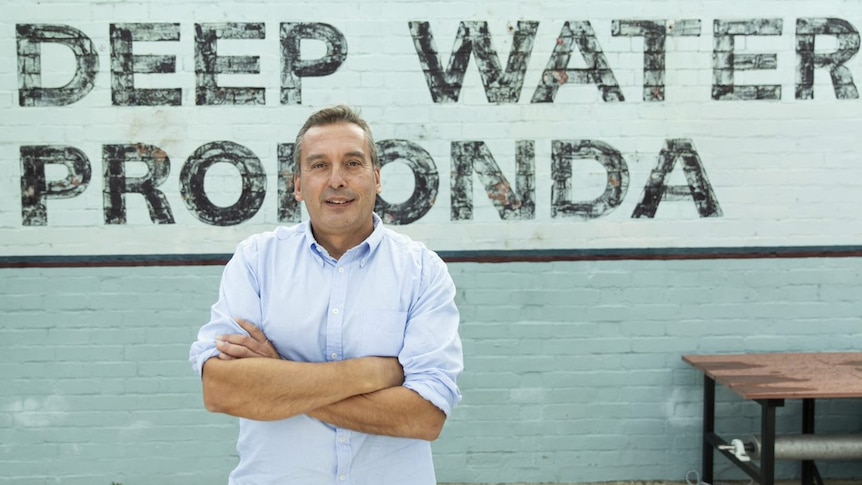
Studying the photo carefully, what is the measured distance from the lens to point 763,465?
12.2ft

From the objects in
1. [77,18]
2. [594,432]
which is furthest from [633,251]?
[77,18]

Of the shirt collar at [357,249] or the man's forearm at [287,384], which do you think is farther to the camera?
the shirt collar at [357,249]

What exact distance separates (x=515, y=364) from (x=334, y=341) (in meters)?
2.45

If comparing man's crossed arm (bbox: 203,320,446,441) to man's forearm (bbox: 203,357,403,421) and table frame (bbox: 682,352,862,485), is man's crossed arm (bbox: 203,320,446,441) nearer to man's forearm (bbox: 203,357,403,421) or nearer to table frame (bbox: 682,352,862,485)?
man's forearm (bbox: 203,357,403,421)

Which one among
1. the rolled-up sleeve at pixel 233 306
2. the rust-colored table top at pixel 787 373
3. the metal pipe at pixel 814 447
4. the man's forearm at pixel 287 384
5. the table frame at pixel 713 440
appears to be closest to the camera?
the man's forearm at pixel 287 384

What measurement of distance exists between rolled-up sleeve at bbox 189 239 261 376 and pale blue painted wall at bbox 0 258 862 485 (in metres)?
2.22

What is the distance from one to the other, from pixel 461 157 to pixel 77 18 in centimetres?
215

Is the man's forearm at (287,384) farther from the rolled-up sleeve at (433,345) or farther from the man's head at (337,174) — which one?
the man's head at (337,174)

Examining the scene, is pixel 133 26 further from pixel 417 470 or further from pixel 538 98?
pixel 417 470

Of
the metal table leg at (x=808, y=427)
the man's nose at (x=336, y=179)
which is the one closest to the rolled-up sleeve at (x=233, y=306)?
the man's nose at (x=336, y=179)

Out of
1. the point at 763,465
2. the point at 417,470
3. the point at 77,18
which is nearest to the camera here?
the point at 417,470

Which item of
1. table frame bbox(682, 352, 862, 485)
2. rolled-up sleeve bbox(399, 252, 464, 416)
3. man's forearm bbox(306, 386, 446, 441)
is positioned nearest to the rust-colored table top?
table frame bbox(682, 352, 862, 485)

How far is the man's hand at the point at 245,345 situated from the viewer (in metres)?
2.02

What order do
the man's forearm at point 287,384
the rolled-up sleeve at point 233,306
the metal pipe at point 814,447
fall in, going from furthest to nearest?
the metal pipe at point 814,447 → the rolled-up sleeve at point 233,306 → the man's forearm at point 287,384
